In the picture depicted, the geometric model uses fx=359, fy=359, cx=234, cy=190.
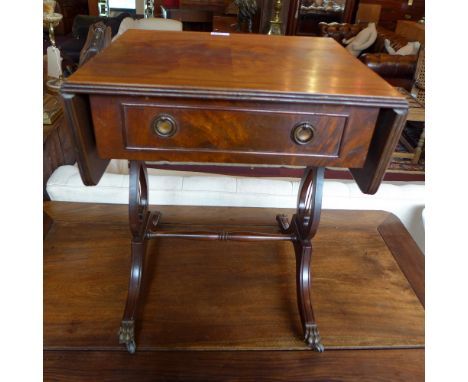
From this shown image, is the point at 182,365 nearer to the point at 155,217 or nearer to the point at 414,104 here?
the point at 155,217

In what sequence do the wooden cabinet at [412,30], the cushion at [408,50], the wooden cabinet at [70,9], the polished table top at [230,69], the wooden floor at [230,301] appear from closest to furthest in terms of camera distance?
1. the polished table top at [230,69]
2. the wooden floor at [230,301]
3. the cushion at [408,50]
4. the wooden cabinet at [412,30]
5. the wooden cabinet at [70,9]

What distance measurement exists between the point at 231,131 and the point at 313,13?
5.49 m

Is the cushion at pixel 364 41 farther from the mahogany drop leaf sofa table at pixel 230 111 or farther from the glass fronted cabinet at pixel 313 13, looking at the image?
the mahogany drop leaf sofa table at pixel 230 111

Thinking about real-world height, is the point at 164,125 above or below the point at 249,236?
above

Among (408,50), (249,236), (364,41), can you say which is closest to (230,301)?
(249,236)

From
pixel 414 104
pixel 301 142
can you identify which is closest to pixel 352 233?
pixel 301 142

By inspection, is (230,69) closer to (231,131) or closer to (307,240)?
(231,131)

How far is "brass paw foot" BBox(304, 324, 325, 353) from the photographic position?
98 centimetres

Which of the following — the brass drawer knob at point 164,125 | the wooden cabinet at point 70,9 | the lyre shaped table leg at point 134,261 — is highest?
the brass drawer knob at point 164,125

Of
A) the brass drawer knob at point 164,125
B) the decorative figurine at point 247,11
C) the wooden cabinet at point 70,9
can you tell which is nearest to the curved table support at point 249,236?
the brass drawer knob at point 164,125

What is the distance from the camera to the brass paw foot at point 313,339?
98cm

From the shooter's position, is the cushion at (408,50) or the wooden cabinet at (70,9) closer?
the cushion at (408,50)

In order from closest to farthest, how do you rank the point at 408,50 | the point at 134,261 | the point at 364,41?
1. the point at 134,261
2. the point at 408,50
3. the point at 364,41

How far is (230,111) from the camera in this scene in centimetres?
73
